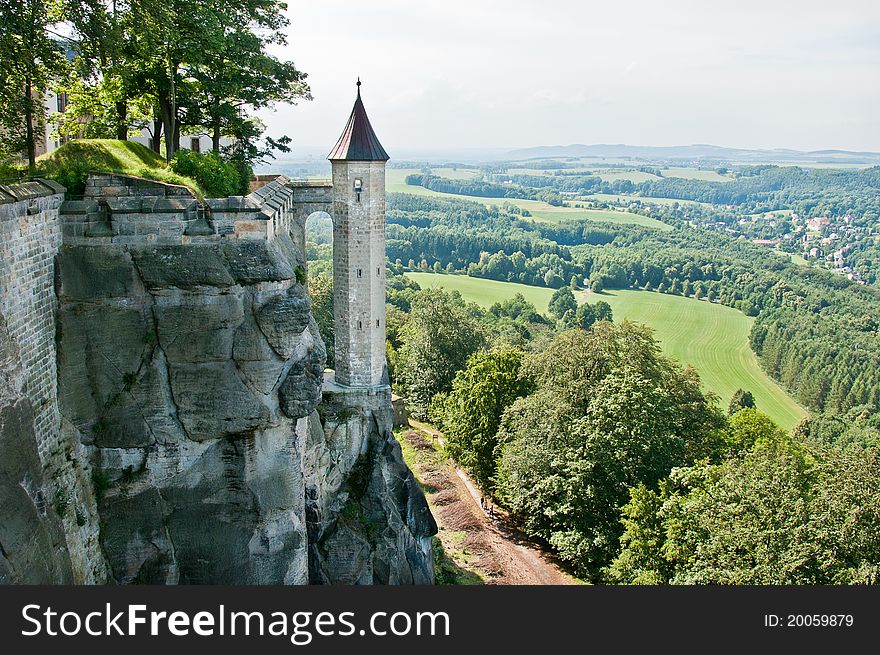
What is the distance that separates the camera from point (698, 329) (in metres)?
86.2

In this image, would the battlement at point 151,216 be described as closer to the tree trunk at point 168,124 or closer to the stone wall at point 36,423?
the stone wall at point 36,423

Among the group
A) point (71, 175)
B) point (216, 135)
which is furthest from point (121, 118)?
point (71, 175)

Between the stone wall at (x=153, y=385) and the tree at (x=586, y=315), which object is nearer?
the stone wall at (x=153, y=385)

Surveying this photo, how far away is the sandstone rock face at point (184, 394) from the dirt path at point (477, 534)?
14189mm

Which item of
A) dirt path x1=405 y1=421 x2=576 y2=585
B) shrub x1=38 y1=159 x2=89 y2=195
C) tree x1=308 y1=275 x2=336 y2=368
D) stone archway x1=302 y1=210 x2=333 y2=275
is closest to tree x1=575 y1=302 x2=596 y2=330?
stone archway x1=302 y1=210 x2=333 y2=275

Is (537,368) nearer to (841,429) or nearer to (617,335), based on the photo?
(617,335)

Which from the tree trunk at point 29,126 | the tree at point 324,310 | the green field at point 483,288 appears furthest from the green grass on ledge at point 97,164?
the green field at point 483,288

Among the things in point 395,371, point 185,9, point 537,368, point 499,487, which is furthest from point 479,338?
point 185,9

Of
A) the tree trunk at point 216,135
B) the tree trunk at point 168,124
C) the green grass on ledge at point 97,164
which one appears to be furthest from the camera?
the tree trunk at point 216,135

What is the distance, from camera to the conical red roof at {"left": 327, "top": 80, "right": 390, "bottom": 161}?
24.9 meters

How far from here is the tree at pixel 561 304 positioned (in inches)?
3605

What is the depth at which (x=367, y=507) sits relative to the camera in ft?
79.0

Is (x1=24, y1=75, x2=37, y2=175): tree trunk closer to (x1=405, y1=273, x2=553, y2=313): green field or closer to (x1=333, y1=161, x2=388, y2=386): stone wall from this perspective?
(x1=333, y1=161, x2=388, y2=386): stone wall

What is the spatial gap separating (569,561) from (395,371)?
23632mm
